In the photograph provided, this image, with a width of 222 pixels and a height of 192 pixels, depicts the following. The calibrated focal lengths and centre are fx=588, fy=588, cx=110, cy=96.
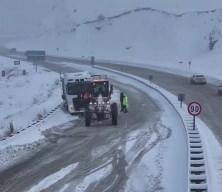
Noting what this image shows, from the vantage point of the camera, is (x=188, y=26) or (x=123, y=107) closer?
(x=123, y=107)

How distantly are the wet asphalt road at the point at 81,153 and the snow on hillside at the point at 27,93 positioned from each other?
8.35m

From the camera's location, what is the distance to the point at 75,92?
1342 inches

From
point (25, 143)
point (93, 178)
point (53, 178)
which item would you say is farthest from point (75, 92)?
point (93, 178)

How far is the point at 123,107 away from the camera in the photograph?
3350 cm

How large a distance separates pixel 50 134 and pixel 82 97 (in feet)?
20.8

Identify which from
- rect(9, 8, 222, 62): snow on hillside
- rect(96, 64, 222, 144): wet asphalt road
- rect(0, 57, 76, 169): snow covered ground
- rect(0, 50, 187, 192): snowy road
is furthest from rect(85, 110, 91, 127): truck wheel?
rect(9, 8, 222, 62): snow on hillside

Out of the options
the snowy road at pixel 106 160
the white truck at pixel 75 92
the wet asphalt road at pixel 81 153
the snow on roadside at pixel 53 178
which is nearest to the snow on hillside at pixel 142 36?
the white truck at pixel 75 92

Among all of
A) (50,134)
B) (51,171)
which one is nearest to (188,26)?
(50,134)

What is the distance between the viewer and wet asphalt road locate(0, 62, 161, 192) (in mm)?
17875

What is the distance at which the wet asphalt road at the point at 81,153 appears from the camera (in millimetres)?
17875

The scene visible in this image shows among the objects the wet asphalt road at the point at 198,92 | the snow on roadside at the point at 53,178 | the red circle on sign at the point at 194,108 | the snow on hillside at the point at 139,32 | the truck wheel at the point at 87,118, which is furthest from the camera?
the snow on hillside at the point at 139,32

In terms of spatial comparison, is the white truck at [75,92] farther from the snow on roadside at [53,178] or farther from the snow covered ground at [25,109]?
the snow on roadside at [53,178]

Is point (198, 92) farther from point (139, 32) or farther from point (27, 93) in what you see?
point (139, 32)

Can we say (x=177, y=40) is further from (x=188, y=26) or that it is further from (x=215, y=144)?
(x=215, y=144)
